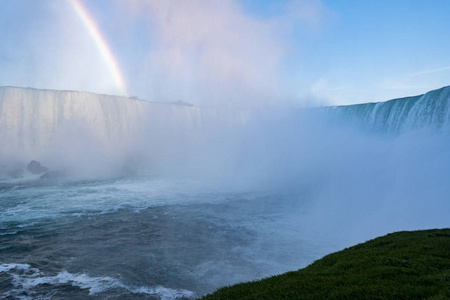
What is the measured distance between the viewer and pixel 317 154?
4159 centimetres

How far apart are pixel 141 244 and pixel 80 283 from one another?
4.65 metres

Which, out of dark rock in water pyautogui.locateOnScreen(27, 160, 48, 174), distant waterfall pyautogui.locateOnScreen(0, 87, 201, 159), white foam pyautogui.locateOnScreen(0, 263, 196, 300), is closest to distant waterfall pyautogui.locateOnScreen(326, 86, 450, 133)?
white foam pyautogui.locateOnScreen(0, 263, 196, 300)

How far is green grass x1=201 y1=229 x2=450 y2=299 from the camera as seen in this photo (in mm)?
5082

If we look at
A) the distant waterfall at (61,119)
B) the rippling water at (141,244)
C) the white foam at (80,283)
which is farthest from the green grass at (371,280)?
the distant waterfall at (61,119)

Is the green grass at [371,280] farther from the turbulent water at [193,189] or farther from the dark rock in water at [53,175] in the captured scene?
the dark rock in water at [53,175]

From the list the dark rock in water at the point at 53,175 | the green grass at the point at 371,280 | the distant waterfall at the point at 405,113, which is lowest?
the dark rock in water at the point at 53,175

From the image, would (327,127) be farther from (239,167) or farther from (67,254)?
(67,254)

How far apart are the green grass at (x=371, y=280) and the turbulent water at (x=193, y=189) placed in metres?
4.78

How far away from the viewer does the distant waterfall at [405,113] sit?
3218 cm

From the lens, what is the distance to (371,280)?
18.7 ft

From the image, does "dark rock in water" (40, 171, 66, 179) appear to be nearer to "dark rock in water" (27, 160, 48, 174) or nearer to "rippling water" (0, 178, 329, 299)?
"dark rock in water" (27, 160, 48, 174)

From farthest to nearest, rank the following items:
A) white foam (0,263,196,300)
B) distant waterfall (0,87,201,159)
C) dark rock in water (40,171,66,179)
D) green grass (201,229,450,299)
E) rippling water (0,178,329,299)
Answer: distant waterfall (0,87,201,159), dark rock in water (40,171,66,179), rippling water (0,178,329,299), white foam (0,263,196,300), green grass (201,229,450,299)

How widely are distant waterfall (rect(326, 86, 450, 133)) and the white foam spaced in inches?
1321

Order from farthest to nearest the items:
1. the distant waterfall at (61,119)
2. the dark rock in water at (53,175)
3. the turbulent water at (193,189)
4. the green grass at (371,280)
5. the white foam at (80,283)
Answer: the distant waterfall at (61,119) → the dark rock in water at (53,175) → the turbulent water at (193,189) → the white foam at (80,283) → the green grass at (371,280)
